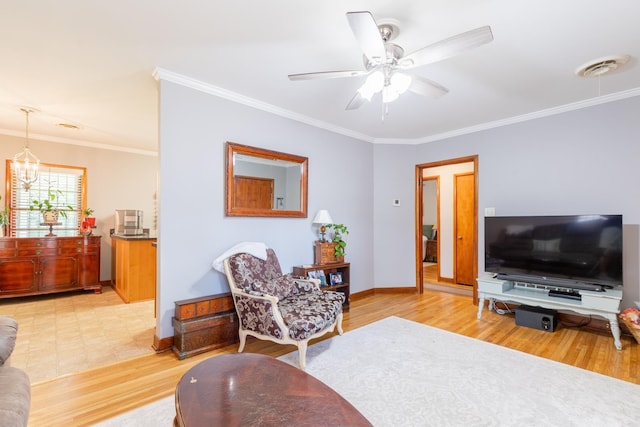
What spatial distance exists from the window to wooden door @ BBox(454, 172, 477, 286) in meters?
6.83

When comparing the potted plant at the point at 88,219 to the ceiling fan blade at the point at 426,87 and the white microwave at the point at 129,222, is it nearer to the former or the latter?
the white microwave at the point at 129,222

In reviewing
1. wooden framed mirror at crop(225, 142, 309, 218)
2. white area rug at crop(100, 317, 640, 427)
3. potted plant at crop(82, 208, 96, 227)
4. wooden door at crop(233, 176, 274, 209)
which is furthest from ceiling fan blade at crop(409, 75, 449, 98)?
potted plant at crop(82, 208, 96, 227)

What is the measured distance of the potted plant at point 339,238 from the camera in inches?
161

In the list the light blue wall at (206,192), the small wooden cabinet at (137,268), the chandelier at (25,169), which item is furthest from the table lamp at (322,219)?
the chandelier at (25,169)

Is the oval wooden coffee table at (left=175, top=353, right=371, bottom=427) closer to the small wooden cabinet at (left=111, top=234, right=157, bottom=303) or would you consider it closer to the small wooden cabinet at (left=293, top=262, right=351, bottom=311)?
the small wooden cabinet at (left=293, top=262, right=351, bottom=311)

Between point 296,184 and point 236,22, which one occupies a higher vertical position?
point 236,22

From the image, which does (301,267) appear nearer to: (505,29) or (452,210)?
(505,29)

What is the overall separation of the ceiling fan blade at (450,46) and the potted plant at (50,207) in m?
5.74

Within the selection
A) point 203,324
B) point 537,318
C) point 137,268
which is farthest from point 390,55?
point 137,268

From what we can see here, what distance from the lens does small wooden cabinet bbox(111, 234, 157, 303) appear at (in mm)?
4309

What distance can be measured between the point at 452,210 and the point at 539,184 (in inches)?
80.7

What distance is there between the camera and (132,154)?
576 centimetres

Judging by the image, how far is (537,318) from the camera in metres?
3.35

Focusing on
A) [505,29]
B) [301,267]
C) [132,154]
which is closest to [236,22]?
[505,29]
